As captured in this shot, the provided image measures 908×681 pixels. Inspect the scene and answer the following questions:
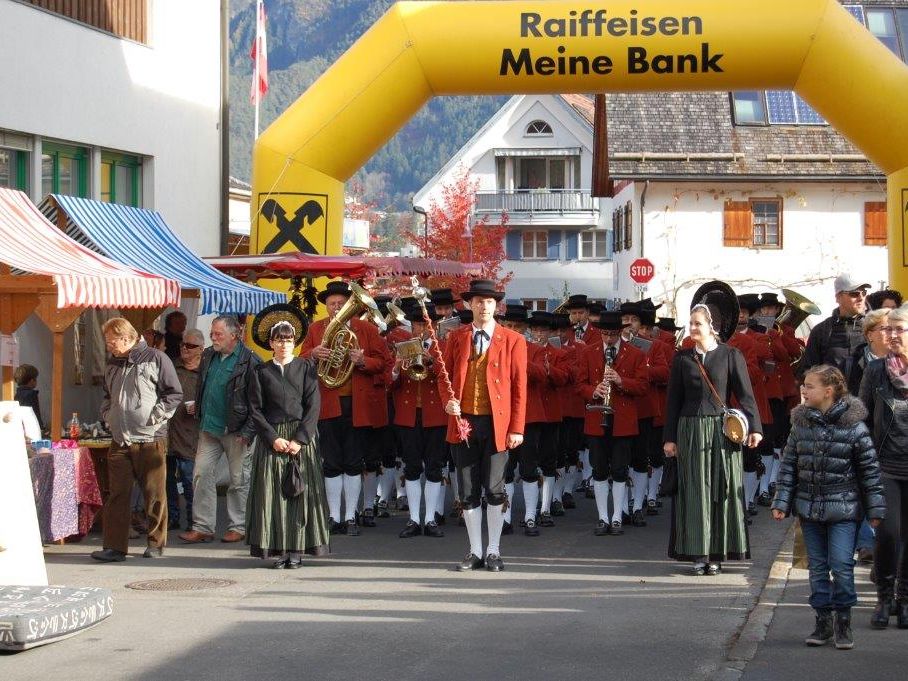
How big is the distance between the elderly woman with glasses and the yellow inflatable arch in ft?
22.0

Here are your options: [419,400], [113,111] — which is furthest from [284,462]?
[113,111]

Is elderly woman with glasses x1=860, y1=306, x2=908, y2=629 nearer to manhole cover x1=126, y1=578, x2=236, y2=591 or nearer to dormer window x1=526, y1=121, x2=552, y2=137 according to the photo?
manhole cover x1=126, y1=578, x2=236, y2=591

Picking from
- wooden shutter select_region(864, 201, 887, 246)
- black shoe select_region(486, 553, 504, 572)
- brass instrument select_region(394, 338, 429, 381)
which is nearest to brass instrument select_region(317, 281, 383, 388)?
brass instrument select_region(394, 338, 429, 381)

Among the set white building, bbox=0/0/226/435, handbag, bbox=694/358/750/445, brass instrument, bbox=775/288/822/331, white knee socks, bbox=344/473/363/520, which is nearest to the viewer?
handbag, bbox=694/358/750/445

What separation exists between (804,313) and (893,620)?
332 inches

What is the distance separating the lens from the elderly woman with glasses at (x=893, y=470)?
8672 millimetres

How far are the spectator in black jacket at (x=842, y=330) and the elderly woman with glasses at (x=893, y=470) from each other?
293 centimetres

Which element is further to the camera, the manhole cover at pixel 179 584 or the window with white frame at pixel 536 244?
the window with white frame at pixel 536 244

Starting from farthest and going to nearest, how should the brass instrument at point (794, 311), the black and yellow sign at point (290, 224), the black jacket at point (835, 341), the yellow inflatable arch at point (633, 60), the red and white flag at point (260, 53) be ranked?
the red and white flag at point (260, 53), the brass instrument at point (794, 311), the black and yellow sign at point (290, 224), the yellow inflatable arch at point (633, 60), the black jacket at point (835, 341)

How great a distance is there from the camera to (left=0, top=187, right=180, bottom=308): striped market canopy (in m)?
10.8

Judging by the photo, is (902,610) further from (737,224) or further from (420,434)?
(737,224)

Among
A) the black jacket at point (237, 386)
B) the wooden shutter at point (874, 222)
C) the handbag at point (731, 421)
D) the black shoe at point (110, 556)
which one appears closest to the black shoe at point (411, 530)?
the black jacket at point (237, 386)

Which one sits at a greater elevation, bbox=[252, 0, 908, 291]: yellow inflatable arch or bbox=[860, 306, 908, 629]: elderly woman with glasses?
bbox=[252, 0, 908, 291]: yellow inflatable arch

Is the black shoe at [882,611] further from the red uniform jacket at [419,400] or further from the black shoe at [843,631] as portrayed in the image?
the red uniform jacket at [419,400]
